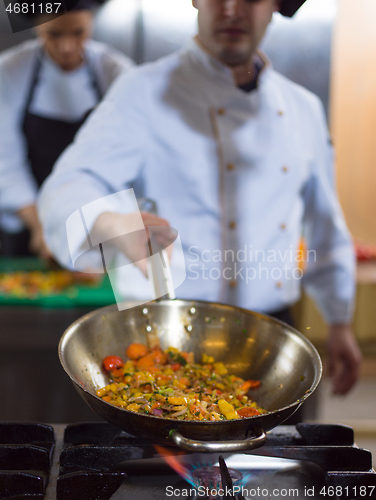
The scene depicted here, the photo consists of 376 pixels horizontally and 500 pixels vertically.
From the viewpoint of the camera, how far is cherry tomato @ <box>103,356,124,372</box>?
2.11ft

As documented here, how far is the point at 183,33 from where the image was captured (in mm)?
833

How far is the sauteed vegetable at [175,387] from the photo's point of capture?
0.53 m

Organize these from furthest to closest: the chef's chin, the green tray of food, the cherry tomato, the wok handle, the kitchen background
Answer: the green tray of food < the kitchen background < the chef's chin < the cherry tomato < the wok handle

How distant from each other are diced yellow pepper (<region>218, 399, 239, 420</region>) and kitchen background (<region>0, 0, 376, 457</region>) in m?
0.43

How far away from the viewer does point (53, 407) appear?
1.27m

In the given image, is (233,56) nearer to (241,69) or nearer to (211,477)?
(241,69)

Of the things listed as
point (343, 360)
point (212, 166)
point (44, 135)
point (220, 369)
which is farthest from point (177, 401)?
point (44, 135)

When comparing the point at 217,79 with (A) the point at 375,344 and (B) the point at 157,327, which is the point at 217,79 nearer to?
(B) the point at 157,327

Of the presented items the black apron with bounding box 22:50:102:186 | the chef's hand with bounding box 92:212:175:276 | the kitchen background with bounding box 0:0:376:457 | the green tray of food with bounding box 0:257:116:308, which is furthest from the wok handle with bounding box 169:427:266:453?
the green tray of food with bounding box 0:257:116:308

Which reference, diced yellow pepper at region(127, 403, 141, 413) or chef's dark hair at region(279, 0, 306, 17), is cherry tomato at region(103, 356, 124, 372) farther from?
chef's dark hair at region(279, 0, 306, 17)

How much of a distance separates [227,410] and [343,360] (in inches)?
22.4

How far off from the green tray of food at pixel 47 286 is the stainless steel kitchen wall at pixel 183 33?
2.45ft

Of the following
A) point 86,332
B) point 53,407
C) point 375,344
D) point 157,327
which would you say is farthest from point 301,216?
point 375,344

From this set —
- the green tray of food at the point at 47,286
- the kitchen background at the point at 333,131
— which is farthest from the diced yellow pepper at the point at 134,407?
the green tray of food at the point at 47,286
